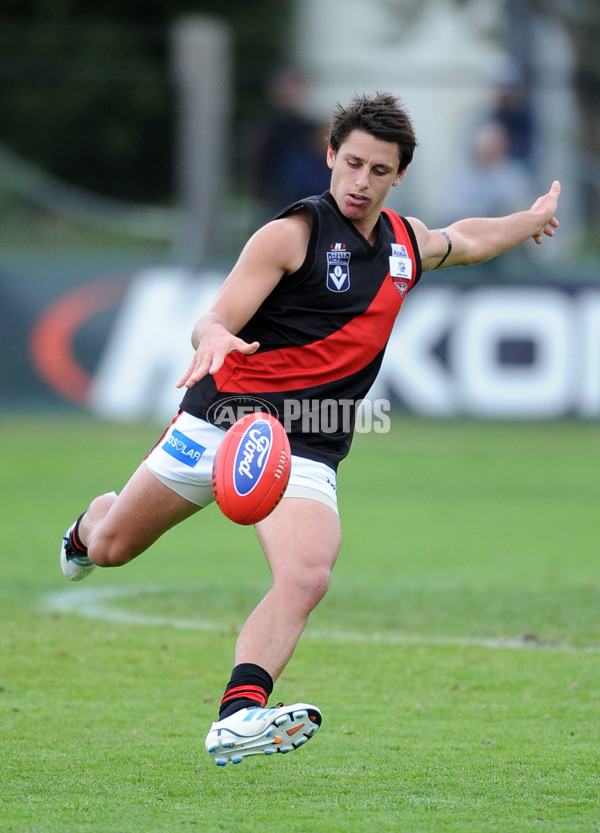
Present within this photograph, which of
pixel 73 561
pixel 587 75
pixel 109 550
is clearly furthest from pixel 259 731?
pixel 587 75

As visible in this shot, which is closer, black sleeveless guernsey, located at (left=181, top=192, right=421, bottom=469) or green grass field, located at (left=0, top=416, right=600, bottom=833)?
green grass field, located at (left=0, top=416, right=600, bottom=833)

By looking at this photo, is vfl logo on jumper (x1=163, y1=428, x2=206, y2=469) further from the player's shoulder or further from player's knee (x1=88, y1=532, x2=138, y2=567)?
the player's shoulder

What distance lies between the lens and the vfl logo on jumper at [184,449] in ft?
18.1

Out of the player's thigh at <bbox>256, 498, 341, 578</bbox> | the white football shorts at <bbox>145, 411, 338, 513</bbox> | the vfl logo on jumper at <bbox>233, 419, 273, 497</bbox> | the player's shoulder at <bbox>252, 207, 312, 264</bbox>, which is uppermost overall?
the player's shoulder at <bbox>252, 207, 312, 264</bbox>

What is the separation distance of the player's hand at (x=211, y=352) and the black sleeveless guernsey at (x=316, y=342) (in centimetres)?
48

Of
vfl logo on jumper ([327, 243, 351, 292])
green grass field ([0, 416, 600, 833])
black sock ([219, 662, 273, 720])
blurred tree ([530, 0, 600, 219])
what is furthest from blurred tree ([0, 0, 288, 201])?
black sock ([219, 662, 273, 720])

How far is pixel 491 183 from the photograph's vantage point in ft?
56.6

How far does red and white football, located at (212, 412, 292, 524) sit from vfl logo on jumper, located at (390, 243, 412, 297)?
968 millimetres

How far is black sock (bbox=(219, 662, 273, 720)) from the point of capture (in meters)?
4.81

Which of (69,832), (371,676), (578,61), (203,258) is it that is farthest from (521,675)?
(578,61)

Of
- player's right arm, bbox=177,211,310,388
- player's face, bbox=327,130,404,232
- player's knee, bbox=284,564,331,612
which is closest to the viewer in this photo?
player's knee, bbox=284,564,331,612

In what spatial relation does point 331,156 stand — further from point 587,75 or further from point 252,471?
point 587,75

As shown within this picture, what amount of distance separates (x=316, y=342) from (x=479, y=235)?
119 centimetres

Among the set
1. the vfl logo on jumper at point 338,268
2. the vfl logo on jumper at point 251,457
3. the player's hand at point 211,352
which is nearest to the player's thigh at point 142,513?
the vfl logo on jumper at point 251,457
